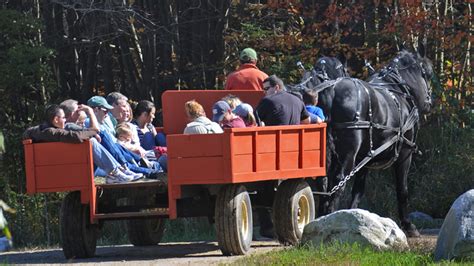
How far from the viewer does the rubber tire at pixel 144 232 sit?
14.4 metres

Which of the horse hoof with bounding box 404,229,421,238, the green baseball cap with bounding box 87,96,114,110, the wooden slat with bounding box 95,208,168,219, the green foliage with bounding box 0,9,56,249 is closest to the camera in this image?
the wooden slat with bounding box 95,208,168,219

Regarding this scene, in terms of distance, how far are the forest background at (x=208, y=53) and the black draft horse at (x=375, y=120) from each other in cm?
245

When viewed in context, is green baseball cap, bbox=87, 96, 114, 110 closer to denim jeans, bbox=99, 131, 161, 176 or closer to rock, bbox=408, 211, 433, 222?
denim jeans, bbox=99, 131, 161, 176

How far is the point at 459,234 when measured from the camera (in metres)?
10.5

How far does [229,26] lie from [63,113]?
39.2 feet

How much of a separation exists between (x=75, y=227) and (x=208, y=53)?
1203 centimetres

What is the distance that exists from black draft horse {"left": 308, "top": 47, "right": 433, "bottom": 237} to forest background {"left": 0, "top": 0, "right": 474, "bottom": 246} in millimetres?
2447

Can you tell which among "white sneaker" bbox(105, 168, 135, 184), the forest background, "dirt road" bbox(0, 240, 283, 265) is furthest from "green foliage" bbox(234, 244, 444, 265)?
the forest background

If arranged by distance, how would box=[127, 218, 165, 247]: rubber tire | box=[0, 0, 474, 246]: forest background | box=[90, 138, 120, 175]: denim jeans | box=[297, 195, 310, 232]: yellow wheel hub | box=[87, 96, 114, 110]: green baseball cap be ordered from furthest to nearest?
1. box=[0, 0, 474, 246]: forest background
2. box=[127, 218, 165, 247]: rubber tire
3. box=[297, 195, 310, 232]: yellow wheel hub
4. box=[87, 96, 114, 110]: green baseball cap
5. box=[90, 138, 120, 175]: denim jeans

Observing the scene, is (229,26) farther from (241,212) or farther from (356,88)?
(241,212)

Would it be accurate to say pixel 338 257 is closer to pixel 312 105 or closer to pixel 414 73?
pixel 312 105

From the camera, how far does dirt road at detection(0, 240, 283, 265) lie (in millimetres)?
11867

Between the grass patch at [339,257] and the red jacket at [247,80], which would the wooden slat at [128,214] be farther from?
the red jacket at [247,80]

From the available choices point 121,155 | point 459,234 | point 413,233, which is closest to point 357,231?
point 459,234
